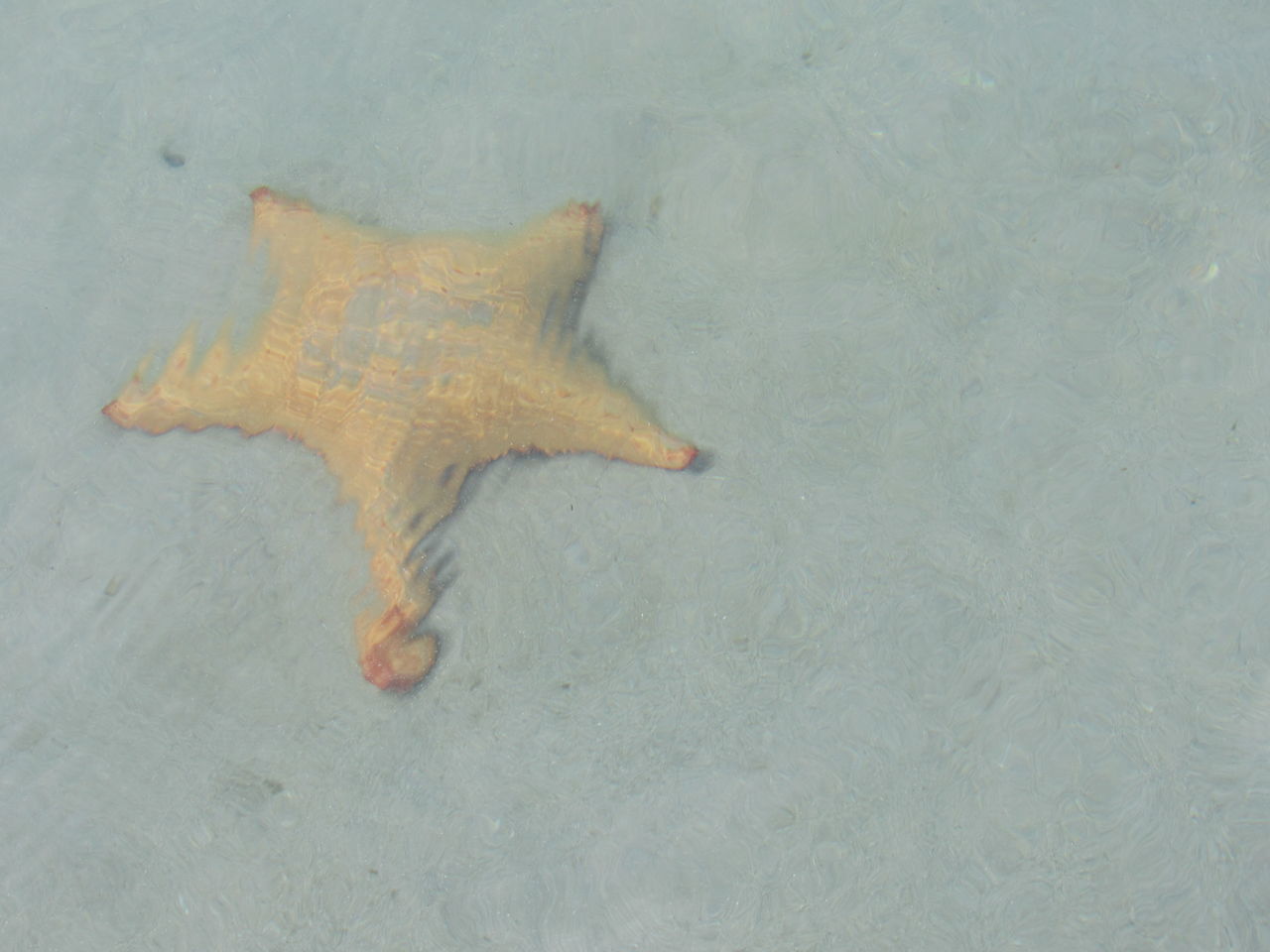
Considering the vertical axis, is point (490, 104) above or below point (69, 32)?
above

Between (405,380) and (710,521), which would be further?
(710,521)

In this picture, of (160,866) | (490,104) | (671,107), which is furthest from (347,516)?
(671,107)

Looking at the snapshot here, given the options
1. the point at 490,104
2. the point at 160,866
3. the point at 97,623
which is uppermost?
the point at 490,104

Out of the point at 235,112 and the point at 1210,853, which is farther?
the point at 235,112

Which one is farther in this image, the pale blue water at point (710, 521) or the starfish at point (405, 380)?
the pale blue water at point (710, 521)

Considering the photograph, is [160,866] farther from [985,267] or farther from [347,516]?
[985,267]

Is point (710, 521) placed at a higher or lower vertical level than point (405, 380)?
lower

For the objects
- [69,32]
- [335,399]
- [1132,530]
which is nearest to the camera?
[335,399]

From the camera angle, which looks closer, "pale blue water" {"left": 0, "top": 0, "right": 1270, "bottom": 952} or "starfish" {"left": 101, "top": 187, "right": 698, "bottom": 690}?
"starfish" {"left": 101, "top": 187, "right": 698, "bottom": 690}
